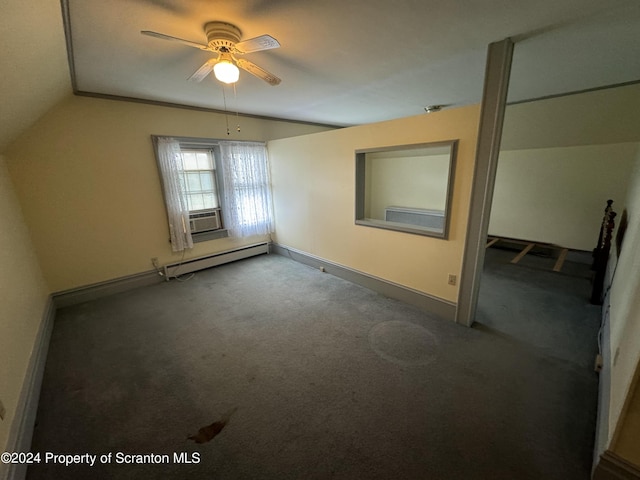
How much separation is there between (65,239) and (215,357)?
2.44 m

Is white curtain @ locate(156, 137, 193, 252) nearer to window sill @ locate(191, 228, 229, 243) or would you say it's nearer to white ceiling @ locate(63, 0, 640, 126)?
window sill @ locate(191, 228, 229, 243)

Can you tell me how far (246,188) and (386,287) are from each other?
109 inches

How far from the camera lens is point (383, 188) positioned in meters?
5.76

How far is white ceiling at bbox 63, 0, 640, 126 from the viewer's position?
1498 mm

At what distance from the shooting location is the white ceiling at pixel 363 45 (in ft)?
4.91

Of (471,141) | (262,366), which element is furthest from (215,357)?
(471,141)

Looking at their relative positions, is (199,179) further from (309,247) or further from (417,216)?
(417,216)

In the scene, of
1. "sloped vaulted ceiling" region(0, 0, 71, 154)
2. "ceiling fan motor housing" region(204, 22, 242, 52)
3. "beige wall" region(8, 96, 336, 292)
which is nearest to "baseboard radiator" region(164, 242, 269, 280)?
"beige wall" region(8, 96, 336, 292)

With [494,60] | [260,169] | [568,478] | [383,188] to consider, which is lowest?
[568,478]

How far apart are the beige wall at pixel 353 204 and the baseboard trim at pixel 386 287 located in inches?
2.5

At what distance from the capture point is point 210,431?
5.06 feet

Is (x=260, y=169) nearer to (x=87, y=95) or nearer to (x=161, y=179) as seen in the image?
(x=161, y=179)

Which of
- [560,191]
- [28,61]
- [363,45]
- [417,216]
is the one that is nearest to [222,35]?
[363,45]

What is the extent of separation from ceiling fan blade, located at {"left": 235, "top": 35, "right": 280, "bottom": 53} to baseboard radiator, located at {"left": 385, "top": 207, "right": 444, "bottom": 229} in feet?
13.2
